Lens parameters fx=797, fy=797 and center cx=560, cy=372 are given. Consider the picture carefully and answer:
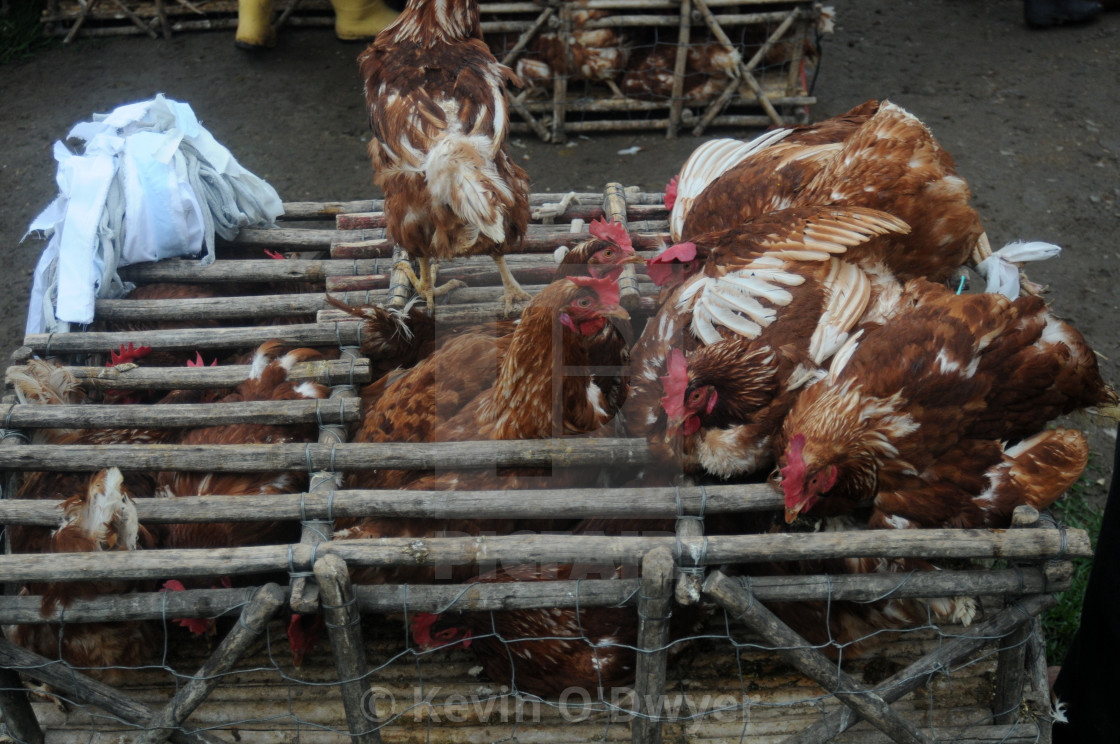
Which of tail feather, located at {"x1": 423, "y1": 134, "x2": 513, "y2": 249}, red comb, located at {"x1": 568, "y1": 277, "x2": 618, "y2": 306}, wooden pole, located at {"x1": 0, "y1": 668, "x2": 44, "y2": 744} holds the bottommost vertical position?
wooden pole, located at {"x1": 0, "y1": 668, "x2": 44, "y2": 744}

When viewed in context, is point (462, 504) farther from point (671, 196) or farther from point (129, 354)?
point (671, 196)

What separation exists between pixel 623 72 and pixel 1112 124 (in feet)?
12.0

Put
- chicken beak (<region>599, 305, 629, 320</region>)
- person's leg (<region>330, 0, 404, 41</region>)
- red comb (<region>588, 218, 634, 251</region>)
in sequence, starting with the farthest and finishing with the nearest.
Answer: person's leg (<region>330, 0, 404, 41</region>)
red comb (<region>588, 218, 634, 251</region>)
chicken beak (<region>599, 305, 629, 320</region>)

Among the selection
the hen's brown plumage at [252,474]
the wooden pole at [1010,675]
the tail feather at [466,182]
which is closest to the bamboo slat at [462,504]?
the hen's brown plumage at [252,474]

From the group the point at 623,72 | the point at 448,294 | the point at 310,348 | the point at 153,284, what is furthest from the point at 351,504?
the point at 623,72

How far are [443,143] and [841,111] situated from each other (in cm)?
437

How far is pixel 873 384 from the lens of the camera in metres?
2.24

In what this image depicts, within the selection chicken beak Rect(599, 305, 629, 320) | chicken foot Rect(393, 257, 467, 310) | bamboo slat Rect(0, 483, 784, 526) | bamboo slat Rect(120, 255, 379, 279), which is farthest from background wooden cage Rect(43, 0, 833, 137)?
bamboo slat Rect(0, 483, 784, 526)

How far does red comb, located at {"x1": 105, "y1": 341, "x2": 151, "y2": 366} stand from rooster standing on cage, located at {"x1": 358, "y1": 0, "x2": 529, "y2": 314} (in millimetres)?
1036

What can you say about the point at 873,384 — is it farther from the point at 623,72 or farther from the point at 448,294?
the point at 623,72

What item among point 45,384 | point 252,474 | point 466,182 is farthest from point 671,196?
point 45,384

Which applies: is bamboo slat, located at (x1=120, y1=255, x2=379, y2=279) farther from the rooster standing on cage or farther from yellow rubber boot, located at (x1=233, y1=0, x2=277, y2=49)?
yellow rubber boot, located at (x1=233, y1=0, x2=277, y2=49)

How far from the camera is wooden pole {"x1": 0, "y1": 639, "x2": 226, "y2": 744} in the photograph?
216 centimetres

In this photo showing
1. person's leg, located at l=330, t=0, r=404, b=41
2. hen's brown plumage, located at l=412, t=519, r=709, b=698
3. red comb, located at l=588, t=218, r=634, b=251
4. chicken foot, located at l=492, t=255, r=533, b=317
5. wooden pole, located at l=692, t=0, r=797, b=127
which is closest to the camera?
hen's brown plumage, located at l=412, t=519, r=709, b=698
